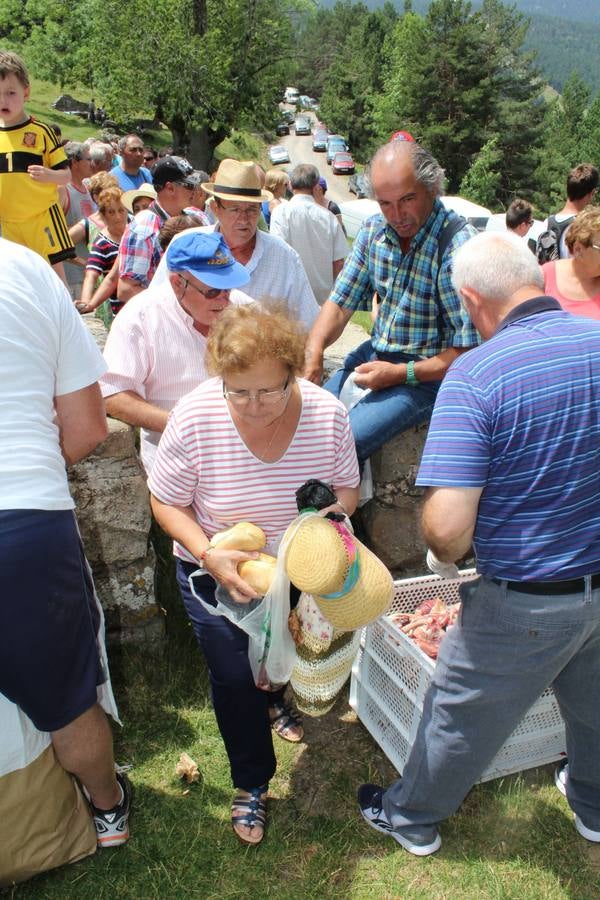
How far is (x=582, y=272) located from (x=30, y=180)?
339 centimetres

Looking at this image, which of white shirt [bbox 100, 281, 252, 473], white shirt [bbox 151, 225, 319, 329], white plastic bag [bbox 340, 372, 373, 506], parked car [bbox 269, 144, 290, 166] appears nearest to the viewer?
white shirt [bbox 100, 281, 252, 473]

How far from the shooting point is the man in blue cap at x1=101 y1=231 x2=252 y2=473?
2654 millimetres

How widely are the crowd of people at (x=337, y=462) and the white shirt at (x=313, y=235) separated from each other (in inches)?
86.8

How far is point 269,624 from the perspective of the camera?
2111 millimetres

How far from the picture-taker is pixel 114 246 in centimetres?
530

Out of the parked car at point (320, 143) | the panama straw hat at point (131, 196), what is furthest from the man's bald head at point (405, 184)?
the parked car at point (320, 143)

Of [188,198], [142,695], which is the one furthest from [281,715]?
[188,198]

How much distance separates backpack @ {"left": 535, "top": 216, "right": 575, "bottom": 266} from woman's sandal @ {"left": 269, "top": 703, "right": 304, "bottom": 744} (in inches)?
159

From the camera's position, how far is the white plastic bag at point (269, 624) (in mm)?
2053

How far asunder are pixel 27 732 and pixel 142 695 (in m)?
0.97

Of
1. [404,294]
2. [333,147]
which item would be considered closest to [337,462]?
[404,294]

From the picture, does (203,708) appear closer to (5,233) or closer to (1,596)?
(1,596)

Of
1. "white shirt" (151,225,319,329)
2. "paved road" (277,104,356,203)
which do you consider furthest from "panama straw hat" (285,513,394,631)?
"paved road" (277,104,356,203)

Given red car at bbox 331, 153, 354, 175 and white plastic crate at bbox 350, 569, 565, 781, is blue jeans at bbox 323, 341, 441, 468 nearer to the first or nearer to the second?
white plastic crate at bbox 350, 569, 565, 781
